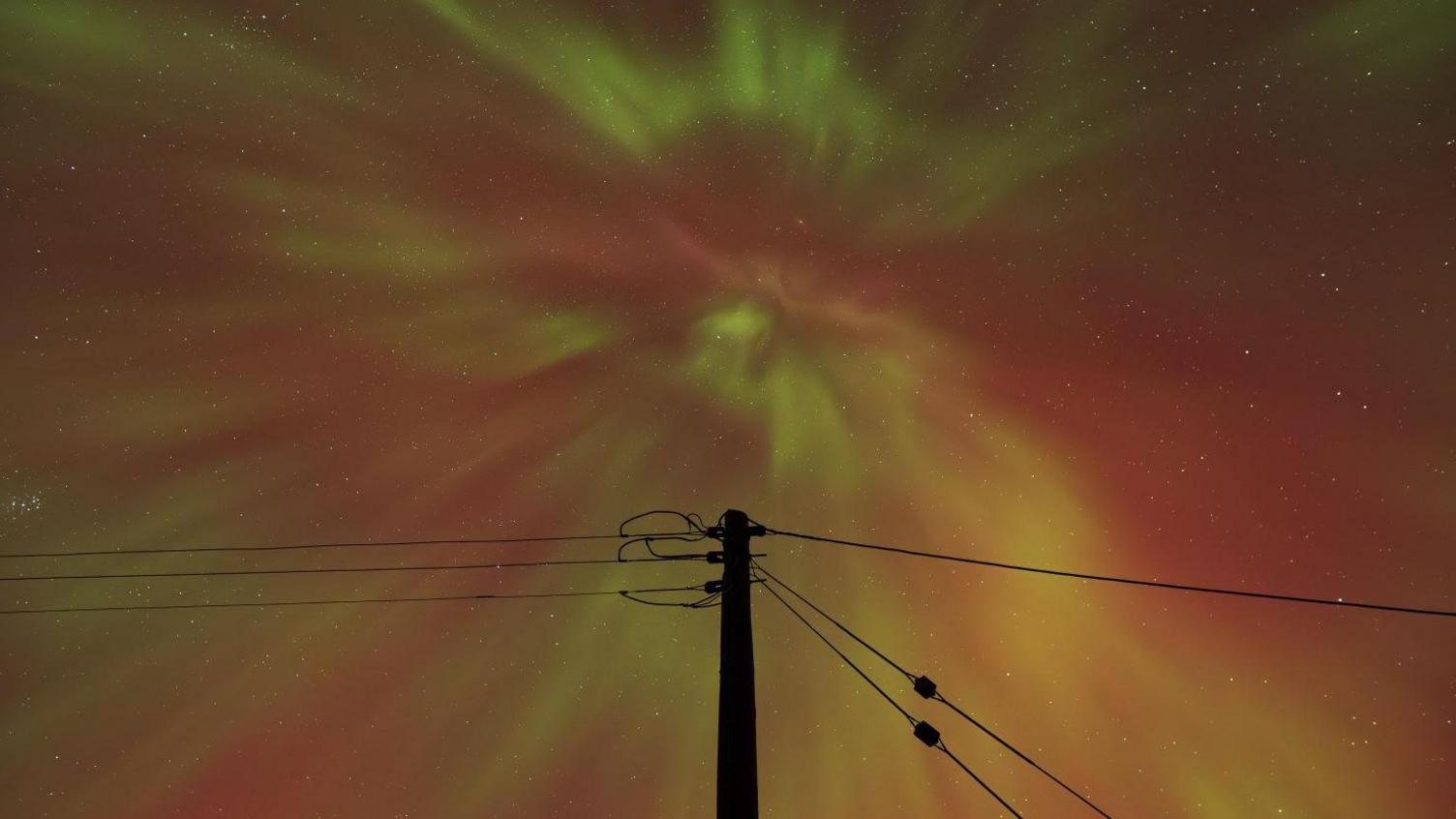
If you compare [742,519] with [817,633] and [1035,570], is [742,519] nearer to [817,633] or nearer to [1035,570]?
[817,633]

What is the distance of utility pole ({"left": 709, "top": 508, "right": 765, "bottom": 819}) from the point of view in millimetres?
6980

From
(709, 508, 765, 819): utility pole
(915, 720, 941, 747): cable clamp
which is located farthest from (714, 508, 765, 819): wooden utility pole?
(915, 720, 941, 747): cable clamp

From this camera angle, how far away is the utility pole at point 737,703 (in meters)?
6.98

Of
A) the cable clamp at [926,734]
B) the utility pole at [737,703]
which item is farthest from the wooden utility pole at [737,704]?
the cable clamp at [926,734]

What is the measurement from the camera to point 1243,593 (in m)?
8.71

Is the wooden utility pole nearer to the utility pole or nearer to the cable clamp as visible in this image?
the utility pole

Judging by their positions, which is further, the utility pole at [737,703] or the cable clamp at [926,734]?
the cable clamp at [926,734]

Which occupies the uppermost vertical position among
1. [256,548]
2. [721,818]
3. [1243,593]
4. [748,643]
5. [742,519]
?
[256,548]

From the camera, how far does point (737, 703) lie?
291 inches

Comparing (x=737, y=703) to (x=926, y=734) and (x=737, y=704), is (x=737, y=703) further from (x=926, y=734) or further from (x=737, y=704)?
(x=926, y=734)

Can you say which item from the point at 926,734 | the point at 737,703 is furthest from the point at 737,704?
the point at 926,734

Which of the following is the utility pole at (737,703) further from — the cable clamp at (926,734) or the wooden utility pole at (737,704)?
the cable clamp at (926,734)

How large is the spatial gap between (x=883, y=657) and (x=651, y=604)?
2.94m

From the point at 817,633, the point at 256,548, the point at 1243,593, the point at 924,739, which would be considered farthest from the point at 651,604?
the point at 256,548
